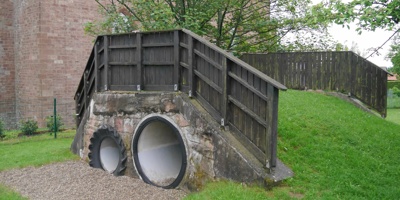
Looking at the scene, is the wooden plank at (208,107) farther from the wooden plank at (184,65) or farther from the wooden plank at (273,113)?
the wooden plank at (273,113)

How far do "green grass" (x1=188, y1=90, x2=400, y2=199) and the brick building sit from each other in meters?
12.9

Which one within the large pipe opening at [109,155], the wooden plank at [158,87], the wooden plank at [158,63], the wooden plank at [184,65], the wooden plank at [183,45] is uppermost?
the wooden plank at [183,45]

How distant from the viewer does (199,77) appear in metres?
7.25

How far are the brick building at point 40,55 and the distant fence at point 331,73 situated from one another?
920 centimetres

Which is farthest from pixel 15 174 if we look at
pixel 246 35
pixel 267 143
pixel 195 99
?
pixel 246 35

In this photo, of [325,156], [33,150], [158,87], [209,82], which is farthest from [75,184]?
[325,156]

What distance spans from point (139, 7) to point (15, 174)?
5.48m

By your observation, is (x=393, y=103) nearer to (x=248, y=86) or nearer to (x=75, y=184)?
(x=248, y=86)

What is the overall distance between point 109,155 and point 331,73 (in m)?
8.23

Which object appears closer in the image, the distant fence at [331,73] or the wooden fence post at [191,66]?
the wooden fence post at [191,66]

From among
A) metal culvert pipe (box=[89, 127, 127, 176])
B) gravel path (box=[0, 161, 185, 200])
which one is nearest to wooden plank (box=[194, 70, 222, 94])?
gravel path (box=[0, 161, 185, 200])

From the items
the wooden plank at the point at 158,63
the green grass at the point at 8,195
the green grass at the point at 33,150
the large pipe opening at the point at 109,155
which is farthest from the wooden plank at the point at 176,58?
the green grass at the point at 33,150

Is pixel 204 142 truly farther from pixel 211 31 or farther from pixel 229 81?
pixel 211 31

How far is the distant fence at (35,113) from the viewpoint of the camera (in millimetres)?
19234
